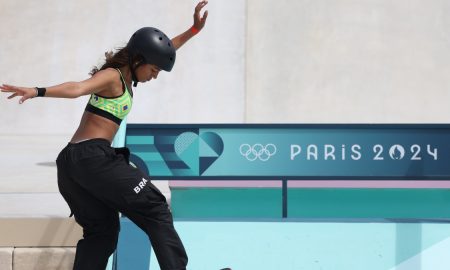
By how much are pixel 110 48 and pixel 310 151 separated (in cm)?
977

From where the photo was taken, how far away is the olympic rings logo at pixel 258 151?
568cm

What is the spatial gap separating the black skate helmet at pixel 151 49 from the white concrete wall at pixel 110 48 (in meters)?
9.55

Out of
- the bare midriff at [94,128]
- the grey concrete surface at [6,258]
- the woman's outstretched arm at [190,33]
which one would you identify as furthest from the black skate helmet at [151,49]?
the grey concrete surface at [6,258]

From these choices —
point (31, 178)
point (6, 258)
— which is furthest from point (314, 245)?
point (31, 178)

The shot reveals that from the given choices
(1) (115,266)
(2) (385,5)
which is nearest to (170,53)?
(1) (115,266)

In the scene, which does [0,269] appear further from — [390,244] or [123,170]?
[390,244]

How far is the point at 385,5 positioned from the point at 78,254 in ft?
39.1

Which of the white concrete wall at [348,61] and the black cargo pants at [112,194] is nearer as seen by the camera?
the black cargo pants at [112,194]

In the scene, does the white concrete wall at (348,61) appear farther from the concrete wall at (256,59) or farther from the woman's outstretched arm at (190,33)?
the woman's outstretched arm at (190,33)

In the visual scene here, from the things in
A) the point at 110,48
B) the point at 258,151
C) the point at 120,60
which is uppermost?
the point at 110,48

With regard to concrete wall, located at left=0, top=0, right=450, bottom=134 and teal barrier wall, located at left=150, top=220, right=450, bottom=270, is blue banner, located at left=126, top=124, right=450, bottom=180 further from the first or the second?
concrete wall, located at left=0, top=0, right=450, bottom=134

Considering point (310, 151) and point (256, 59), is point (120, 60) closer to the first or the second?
point (310, 151)

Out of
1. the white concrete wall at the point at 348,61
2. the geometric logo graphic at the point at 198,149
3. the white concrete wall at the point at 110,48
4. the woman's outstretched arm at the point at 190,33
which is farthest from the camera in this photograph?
the white concrete wall at the point at 348,61

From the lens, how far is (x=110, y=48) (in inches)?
584
